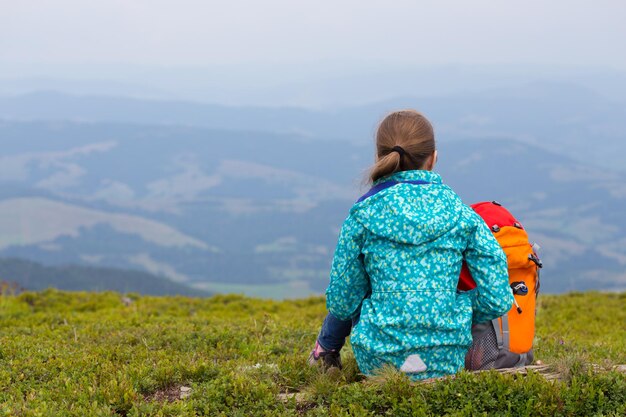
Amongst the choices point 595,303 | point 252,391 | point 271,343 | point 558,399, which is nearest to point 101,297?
point 271,343

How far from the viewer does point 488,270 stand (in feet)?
21.6

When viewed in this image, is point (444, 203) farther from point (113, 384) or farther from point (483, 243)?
point (113, 384)

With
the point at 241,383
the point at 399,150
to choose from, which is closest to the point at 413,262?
the point at 399,150

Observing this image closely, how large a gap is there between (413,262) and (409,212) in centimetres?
47

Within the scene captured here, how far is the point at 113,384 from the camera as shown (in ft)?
22.8

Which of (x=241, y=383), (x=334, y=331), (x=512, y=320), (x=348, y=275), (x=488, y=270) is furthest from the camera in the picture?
(x=334, y=331)

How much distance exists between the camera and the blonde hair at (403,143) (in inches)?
261

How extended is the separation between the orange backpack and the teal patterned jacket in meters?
0.47

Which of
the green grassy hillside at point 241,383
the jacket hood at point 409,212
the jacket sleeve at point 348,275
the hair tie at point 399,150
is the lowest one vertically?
the green grassy hillside at point 241,383

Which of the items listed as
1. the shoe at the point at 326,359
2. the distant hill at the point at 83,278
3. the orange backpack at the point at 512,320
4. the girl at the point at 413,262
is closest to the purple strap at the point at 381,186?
the girl at the point at 413,262

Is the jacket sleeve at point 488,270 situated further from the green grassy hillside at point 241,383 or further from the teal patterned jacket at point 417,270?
the green grassy hillside at point 241,383

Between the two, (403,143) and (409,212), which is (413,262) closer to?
(409,212)

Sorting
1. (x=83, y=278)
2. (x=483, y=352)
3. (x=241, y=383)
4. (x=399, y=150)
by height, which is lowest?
(x=83, y=278)

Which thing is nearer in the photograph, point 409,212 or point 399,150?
point 409,212
